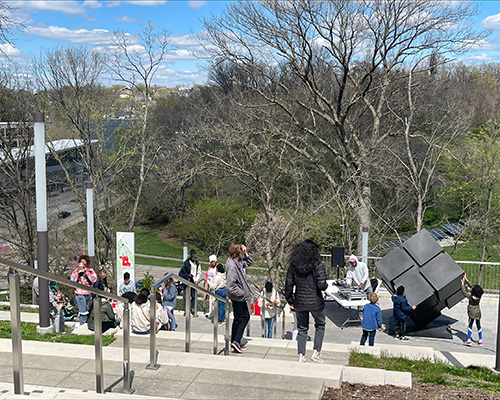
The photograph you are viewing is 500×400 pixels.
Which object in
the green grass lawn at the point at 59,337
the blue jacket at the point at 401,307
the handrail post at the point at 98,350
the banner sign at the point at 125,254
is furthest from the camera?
the banner sign at the point at 125,254

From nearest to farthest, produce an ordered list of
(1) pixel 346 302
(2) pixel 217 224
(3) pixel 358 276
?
(1) pixel 346 302 < (3) pixel 358 276 < (2) pixel 217 224

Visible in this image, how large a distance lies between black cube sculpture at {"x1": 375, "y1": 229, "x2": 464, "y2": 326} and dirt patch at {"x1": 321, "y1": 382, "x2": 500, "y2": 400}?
5.94 m

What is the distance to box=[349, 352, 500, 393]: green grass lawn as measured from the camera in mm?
6352

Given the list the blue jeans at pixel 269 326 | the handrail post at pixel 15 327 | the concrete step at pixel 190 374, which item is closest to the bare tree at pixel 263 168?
the blue jeans at pixel 269 326

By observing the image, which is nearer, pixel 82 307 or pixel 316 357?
pixel 316 357

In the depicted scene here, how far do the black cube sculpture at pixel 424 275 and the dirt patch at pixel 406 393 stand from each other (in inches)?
234

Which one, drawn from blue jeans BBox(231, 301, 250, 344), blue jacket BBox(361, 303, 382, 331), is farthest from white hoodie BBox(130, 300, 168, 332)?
blue jacket BBox(361, 303, 382, 331)

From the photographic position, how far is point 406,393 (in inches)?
217

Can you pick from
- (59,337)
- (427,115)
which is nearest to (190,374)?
(59,337)

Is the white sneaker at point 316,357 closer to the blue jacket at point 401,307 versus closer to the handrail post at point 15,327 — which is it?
the handrail post at point 15,327

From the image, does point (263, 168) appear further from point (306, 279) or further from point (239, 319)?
point (306, 279)

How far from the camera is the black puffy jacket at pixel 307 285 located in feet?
21.9

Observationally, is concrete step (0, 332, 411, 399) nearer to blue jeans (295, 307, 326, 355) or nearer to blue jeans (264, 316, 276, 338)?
blue jeans (295, 307, 326, 355)

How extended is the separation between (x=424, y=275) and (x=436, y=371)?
5.19m
